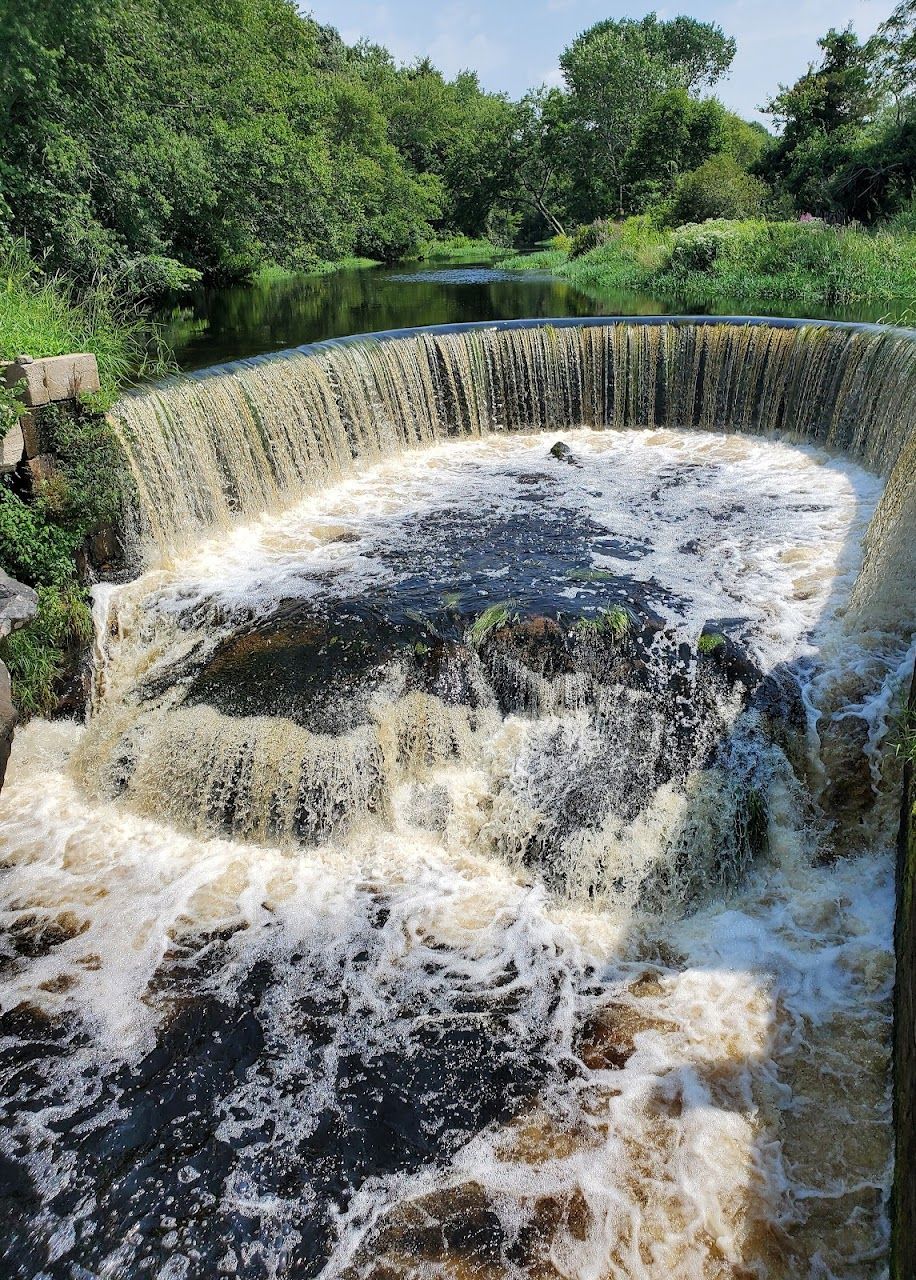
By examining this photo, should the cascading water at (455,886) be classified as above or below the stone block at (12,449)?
below

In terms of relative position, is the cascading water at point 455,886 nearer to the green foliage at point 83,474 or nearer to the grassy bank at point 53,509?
the grassy bank at point 53,509

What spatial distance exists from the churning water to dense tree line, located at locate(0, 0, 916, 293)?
6.82m

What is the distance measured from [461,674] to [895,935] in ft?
9.43

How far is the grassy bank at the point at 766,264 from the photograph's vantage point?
53.2 ft

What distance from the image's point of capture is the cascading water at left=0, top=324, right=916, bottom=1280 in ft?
10.6

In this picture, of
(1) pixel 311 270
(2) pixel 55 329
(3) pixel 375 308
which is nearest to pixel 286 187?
(3) pixel 375 308

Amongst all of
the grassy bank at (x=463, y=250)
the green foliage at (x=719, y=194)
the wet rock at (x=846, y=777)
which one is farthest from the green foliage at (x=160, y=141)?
the grassy bank at (x=463, y=250)

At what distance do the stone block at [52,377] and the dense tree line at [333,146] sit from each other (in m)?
4.44

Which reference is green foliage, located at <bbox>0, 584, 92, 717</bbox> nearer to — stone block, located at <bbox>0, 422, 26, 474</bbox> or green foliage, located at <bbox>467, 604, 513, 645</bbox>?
stone block, located at <bbox>0, 422, 26, 474</bbox>

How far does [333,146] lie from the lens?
32906 millimetres

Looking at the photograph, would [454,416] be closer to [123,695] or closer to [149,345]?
[149,345]

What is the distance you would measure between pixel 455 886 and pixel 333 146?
115 ft

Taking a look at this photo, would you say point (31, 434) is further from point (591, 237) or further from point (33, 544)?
point (591, 237)

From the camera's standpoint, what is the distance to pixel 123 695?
5.98 metres
